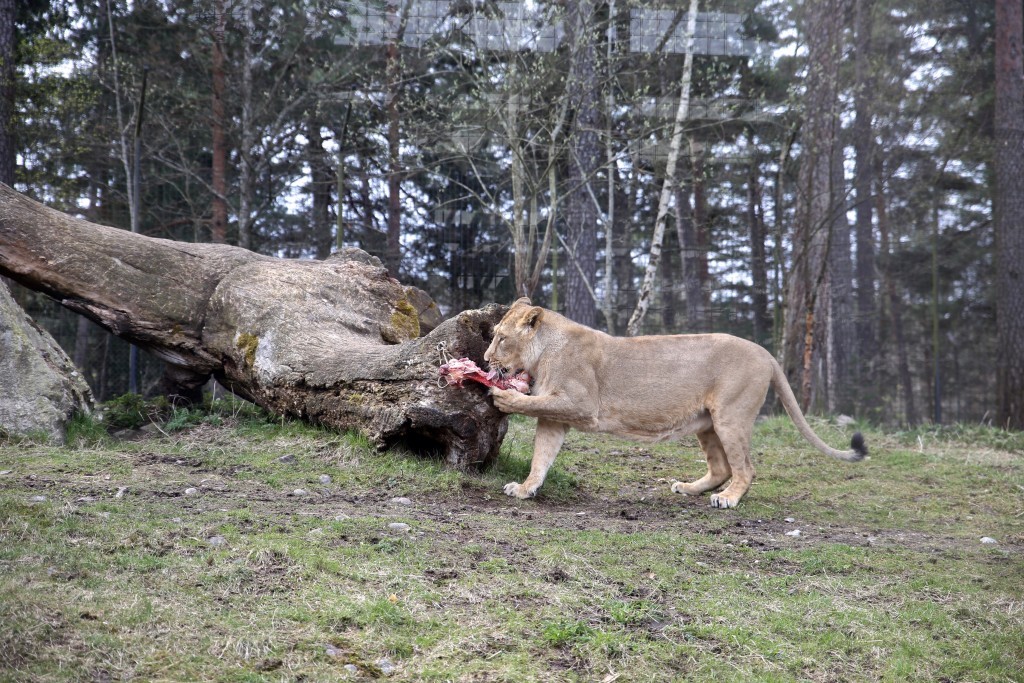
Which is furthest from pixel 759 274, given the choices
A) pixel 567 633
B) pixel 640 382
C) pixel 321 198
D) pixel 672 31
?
pixel 567 633

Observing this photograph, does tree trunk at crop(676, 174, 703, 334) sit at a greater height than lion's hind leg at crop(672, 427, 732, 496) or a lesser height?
greater

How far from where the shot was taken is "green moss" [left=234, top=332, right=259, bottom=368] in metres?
7.16

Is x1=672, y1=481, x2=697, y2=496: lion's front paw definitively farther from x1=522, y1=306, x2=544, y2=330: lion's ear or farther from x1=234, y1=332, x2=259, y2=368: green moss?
x1=234, y1=332, x2=259, y2=368: green moss

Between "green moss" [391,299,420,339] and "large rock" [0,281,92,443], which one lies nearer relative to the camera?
"large rock" [0,281,92,443]

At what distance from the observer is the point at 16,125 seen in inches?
440

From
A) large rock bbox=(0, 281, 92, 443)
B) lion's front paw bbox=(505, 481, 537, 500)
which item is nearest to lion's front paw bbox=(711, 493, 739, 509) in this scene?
lion's front paw bbox=(505, 481, 537, 500)

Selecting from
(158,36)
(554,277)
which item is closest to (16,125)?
(158,36)

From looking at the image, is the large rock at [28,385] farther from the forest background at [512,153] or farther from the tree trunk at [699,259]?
the tree trunk at [699,259]

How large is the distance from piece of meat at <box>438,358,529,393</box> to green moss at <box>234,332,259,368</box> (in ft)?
6.50

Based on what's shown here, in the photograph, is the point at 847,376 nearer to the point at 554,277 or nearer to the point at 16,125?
the point at 554,277

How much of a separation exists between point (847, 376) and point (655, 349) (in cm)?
824

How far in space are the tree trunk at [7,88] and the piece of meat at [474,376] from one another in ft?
24.1

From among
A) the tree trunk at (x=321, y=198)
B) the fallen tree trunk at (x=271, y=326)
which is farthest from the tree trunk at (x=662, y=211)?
the tree trunk at (x=321, y=198)

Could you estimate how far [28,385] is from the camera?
6477 mm
